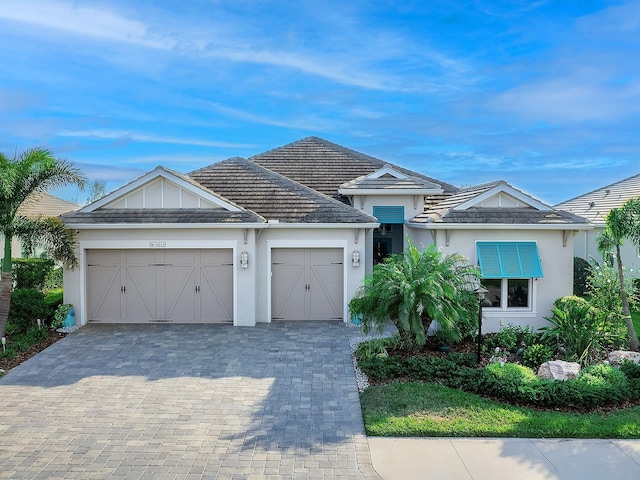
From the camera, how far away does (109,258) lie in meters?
16.7

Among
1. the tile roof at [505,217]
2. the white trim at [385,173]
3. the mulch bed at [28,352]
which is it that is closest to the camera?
the mulch bed at [28,352]

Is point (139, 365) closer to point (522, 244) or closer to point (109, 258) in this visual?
point (109, 258)

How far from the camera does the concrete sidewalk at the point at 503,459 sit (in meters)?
7.59

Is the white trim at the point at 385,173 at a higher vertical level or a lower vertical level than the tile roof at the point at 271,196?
higher

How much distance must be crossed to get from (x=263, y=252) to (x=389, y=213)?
548cm

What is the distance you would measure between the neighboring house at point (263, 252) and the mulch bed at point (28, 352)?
128cm

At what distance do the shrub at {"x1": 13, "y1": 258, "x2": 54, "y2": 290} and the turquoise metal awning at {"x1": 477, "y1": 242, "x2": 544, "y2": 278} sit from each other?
17.1 meters

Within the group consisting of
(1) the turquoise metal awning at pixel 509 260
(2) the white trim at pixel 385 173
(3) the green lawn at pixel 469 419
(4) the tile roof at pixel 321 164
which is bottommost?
(3) the green lawn at pixel 469 419

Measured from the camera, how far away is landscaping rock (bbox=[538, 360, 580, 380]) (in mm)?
11156

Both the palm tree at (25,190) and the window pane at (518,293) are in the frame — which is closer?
the palm tree at (25,190)

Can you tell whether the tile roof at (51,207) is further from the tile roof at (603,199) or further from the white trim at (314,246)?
the tile roof at (603,199)

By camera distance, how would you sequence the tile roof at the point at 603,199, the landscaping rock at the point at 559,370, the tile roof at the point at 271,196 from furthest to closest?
the tile roof at the point at 603,199 < the tile roof at the point at 271,196 < the landscaping rock at the point at 559,370

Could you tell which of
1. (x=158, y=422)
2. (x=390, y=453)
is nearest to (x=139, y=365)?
(x=158, y=422)

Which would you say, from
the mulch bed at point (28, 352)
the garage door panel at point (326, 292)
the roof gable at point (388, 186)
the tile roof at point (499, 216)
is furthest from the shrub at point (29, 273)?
the tile roof at point (499, 216)
